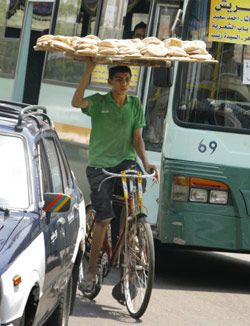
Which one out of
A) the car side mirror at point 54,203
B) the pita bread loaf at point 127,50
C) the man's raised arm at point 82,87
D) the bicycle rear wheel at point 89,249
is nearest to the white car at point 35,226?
the car side mirror at point 54,203

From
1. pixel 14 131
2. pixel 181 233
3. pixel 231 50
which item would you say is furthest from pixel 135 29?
pixel 14 131

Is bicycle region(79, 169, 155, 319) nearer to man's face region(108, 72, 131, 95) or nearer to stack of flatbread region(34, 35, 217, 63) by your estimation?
man's face region(108, 72, 131, 95)

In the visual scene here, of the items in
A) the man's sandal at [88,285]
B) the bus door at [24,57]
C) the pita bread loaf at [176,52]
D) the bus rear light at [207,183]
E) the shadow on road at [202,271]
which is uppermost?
the bus door at [24,57]

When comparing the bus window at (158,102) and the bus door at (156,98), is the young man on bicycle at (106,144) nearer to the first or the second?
the bus door at (156,98)

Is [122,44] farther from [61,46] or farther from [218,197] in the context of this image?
[218,197]

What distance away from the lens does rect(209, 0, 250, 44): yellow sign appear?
9.60 m

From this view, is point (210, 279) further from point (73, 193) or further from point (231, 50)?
point (73, 193)

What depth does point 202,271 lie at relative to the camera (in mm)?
10797

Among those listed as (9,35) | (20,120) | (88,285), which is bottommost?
(88,285)

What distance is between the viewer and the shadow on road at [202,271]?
31.5 feet

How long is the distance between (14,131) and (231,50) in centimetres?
406

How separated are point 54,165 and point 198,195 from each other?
116 inches

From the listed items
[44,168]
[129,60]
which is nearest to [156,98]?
[129,60]

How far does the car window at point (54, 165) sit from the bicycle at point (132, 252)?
1002 millimetres
